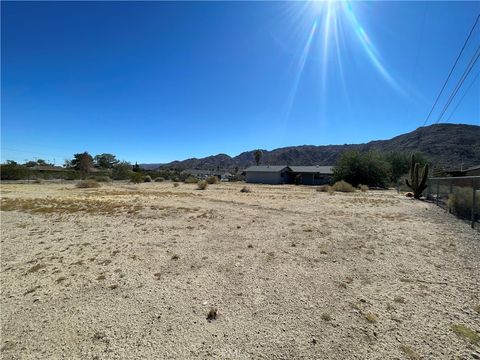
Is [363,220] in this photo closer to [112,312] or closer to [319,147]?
[112,312]

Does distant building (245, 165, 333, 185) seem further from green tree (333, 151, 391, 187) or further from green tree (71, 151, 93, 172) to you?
green tree (71, 151, 93, 172)

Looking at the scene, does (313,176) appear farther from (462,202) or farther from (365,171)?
(462,202)

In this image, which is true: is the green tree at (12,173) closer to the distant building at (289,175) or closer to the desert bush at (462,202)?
the distant building at (289,175)

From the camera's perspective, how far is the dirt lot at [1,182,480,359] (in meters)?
3.36

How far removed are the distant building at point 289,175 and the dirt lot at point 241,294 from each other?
1793 inches

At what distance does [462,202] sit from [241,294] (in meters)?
13.4

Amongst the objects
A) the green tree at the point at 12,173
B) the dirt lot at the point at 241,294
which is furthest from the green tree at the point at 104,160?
the dirt lot at the point at 241,294

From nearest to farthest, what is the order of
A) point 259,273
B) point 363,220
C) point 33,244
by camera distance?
point 259,273
point 33,244
point 363,220

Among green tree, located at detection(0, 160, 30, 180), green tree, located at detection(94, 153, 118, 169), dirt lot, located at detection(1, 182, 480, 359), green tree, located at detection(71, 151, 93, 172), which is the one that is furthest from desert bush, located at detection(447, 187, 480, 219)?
green tree, located at detection(94, 153, 118, 169)

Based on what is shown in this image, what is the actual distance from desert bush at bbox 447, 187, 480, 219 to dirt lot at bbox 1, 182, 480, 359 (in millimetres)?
3474

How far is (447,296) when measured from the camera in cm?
454

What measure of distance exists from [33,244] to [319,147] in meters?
169

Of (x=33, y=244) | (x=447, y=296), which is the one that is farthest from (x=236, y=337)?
(x=33, y=244)

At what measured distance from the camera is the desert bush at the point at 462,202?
12.1 m
